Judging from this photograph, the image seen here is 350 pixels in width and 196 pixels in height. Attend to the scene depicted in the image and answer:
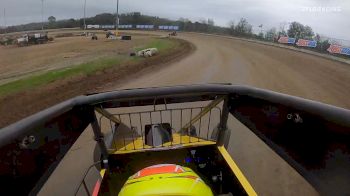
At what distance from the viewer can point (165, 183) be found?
2.64 meters

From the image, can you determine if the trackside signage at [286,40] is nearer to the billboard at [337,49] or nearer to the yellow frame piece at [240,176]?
the billboard at [337,49]

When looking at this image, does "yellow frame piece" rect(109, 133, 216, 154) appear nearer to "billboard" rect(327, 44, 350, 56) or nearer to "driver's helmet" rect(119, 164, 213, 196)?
"driver's helmet" rect(119, 164, 213, 196)

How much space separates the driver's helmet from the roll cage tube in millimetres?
630

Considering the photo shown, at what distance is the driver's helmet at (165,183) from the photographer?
2.58 metres

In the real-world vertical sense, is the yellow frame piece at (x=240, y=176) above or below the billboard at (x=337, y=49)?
above

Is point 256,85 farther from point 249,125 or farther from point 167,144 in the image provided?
point 249,125

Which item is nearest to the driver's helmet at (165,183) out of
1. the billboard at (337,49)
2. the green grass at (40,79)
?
the green grass at (40,79)

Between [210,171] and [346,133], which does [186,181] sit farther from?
[210,171]

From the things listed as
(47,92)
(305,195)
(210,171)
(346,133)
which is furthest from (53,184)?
(47,92)

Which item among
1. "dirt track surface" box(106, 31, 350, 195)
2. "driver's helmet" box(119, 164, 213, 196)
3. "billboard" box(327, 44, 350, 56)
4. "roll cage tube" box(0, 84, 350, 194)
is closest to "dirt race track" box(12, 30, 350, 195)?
"dirt track surface" box(106, 31, 350, 195)

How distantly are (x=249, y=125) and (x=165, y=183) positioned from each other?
1.25 metres

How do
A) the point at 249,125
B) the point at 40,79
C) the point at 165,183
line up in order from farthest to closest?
1. the point at 40,79
2. the point at 249,125
3. the point at 165,183

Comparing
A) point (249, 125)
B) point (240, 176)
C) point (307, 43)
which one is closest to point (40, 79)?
point (240, 176)

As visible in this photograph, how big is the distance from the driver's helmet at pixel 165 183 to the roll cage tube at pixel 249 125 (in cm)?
63
